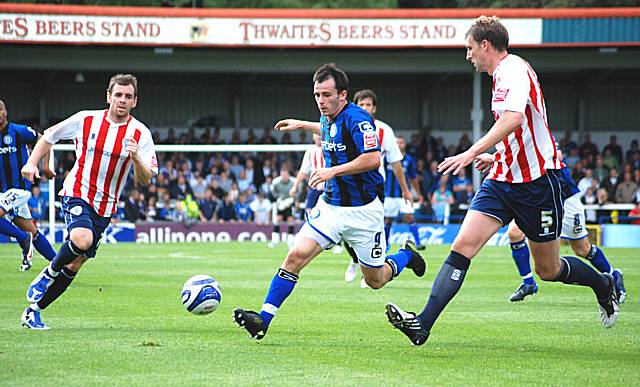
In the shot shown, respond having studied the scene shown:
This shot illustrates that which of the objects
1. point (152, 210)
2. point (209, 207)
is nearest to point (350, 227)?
point (152, 210)

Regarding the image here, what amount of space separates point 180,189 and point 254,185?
2.69 metres

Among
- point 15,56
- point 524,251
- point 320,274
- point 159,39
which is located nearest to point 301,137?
point 159,39

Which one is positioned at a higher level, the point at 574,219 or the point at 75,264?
the point at 574,219

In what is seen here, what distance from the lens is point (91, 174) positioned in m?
8.59

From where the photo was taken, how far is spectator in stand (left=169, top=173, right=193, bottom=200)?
87.1 feet

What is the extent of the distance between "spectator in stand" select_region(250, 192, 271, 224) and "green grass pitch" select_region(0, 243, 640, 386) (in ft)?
43.2

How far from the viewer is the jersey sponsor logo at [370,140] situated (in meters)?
7.56

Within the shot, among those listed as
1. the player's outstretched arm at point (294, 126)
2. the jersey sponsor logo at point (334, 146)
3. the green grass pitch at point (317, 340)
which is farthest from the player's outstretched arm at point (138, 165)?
the jersey sponsor logo at point (334, 146)

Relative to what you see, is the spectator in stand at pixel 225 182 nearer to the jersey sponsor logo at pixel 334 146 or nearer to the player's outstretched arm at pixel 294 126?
the player's outstretched arm at pixel 294 126

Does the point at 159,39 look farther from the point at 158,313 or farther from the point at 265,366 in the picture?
the point at 265,366

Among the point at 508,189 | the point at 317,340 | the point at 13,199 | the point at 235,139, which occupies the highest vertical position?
the point at 235,139

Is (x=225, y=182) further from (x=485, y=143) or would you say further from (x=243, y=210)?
(x=485, y=143)

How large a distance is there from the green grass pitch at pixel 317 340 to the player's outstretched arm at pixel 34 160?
1.28 metres

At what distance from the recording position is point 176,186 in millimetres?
26891
